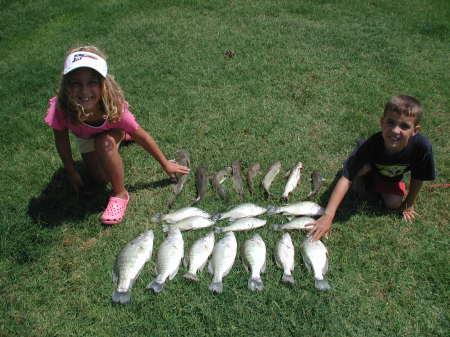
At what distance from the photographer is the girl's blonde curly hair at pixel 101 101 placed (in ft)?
11.2

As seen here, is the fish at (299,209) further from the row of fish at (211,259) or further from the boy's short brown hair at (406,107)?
→ the boy's short brown hair at (406,107)

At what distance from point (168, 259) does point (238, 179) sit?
4.51ft

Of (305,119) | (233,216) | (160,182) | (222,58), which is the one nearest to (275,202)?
(233,216)

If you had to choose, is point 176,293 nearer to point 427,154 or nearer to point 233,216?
point 233,216

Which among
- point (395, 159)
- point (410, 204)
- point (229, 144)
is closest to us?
point (395, 159)

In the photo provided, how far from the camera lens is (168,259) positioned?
3.40m

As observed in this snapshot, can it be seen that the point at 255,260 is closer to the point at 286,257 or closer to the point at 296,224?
the point at 286,257

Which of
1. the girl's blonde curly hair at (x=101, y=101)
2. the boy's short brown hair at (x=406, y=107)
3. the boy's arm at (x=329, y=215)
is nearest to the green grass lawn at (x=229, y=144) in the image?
the boy's arm at (x=329, y=215)

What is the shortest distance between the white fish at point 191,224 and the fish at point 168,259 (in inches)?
4.7

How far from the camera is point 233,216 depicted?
3.88 meters

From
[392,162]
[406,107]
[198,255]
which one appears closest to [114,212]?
[198,255]

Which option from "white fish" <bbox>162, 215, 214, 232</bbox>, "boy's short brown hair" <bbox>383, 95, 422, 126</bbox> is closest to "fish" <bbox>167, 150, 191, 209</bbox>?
"white fish" <bbox>162, 215, 214, 232</bbox>

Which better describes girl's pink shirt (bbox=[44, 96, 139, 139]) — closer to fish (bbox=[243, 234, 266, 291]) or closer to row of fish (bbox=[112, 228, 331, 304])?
row of fish (bbox=[112, 228, 331, 304])

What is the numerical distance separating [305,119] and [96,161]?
3.03m
